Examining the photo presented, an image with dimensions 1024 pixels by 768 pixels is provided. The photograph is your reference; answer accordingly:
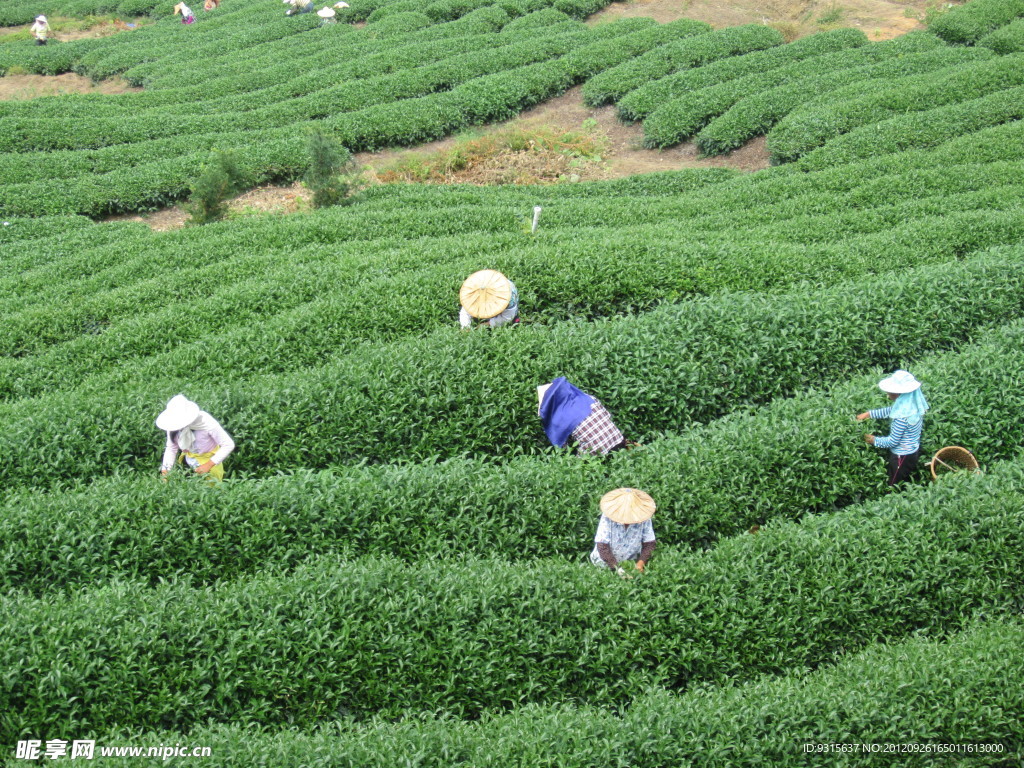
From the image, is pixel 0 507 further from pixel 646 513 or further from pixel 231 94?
pixel 231 94

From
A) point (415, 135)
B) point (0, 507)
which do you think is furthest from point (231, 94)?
point (0, 507)

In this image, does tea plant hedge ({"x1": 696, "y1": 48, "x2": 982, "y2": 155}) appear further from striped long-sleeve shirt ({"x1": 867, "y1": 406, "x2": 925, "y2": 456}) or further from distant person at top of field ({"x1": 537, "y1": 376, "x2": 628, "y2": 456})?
distant person at top of field ({"x1": 537, "y1": 376, "x2": 628, "y2": 456})

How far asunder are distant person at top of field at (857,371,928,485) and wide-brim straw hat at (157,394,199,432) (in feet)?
24.3

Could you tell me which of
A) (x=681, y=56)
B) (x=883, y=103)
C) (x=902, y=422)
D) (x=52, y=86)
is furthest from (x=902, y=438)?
(x=52, y=86)

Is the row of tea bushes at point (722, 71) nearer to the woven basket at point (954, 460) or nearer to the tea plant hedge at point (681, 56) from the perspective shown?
the tea plant hedge at point (681, 56)

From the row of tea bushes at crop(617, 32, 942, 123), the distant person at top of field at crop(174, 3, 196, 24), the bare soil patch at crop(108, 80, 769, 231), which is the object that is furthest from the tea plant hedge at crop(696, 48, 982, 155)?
the distant person at top of field at crop(174, 3, 196, 24)

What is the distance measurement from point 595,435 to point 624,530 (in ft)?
5.99

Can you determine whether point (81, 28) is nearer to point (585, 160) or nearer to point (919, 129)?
point (585, 160)

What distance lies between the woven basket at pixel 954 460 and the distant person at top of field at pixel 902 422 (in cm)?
22

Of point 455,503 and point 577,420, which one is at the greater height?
point 577,420

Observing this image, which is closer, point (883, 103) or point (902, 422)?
point (902, 422)

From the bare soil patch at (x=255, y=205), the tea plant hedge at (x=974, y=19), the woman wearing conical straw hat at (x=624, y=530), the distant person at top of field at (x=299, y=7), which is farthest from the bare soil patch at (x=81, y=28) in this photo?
the woman wearing conical straw hat at (x=624, y=530)

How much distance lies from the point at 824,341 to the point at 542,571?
19.1 ft

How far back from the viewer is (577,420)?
10016 millimetres
